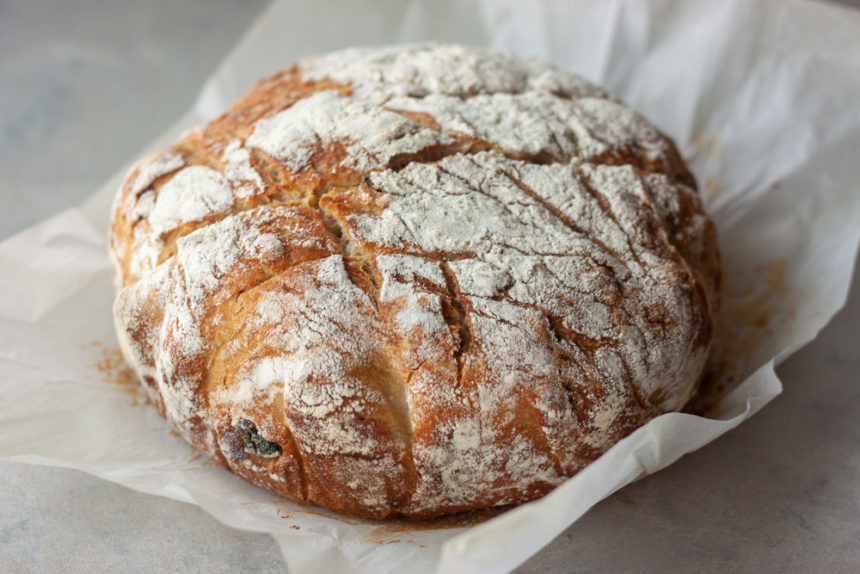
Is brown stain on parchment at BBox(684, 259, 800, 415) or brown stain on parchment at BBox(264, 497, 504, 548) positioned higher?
brown stain on parchment at BBox(264, 497, 504, 548)

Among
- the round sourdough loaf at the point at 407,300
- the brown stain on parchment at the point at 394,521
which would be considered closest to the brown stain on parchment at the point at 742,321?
the round sourdough loaf at the point at 407,300

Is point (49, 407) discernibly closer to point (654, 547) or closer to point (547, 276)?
point (547, 276)

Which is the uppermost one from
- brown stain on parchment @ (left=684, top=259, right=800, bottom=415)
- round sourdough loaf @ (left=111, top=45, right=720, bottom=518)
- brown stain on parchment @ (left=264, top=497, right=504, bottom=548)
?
round sourdough loaf @ (left=111, top=45, right=720, bottom=518)

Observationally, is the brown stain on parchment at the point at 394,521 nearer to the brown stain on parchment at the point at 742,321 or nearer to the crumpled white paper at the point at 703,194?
the crumpled white paper at the point at 703,194

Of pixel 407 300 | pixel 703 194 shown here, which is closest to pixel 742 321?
pixel 703 194

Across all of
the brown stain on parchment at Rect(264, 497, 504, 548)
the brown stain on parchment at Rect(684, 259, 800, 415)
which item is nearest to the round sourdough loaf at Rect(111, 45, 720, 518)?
the brown stain on parchment at Rect(264, 497, 504, 548)

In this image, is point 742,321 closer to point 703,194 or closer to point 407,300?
point 703,194

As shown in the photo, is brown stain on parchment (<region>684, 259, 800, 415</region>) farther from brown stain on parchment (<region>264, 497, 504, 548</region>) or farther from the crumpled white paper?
brown stain on parchment (<region>264, 497, 504, 548</region>)
